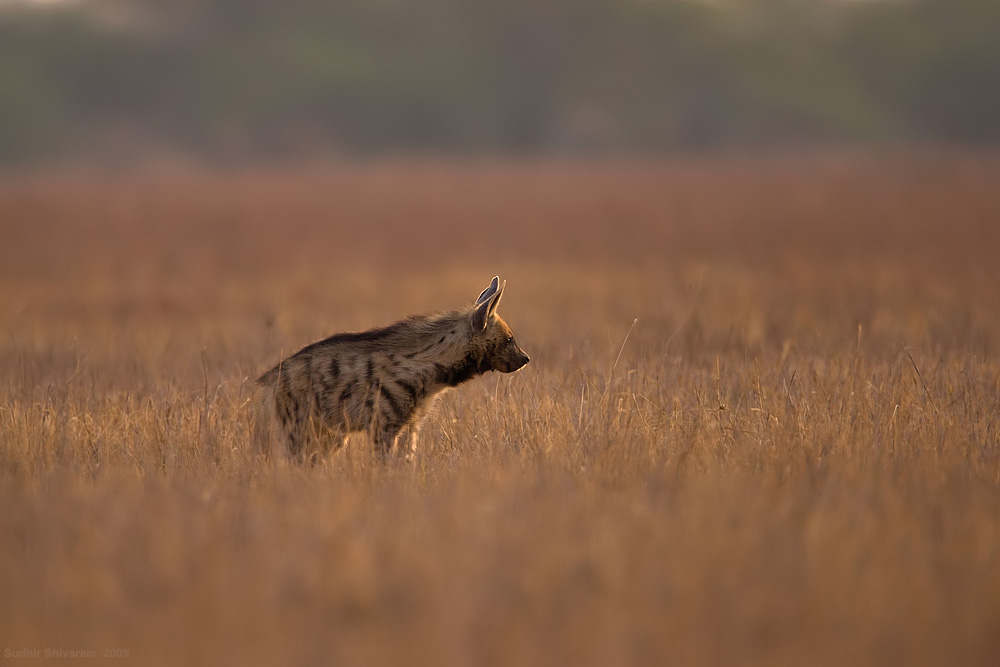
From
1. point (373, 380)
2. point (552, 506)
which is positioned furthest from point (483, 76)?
point (552, 506)

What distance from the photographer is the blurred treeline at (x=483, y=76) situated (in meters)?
121

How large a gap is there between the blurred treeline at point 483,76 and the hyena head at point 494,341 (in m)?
111

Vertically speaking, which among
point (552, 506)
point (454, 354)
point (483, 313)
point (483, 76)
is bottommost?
point (552, 506)

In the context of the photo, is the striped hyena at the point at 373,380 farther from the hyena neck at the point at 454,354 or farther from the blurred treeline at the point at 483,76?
the blurred treeline at the point at 483,76

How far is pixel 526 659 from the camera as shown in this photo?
3.79 meters

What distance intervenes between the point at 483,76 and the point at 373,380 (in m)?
140

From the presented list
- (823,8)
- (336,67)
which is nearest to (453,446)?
(336,67)

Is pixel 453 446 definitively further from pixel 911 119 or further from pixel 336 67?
pixel 911 119

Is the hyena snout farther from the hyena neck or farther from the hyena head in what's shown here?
the hyena neck

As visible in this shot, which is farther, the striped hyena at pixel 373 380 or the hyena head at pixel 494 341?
the hyena head at pixel 494 341

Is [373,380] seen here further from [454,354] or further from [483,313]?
[483,313]

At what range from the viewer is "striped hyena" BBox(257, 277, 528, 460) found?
695 cm

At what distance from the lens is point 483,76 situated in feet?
468

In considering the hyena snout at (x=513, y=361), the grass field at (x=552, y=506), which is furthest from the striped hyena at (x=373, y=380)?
the grass field at (x=552, y=506)
